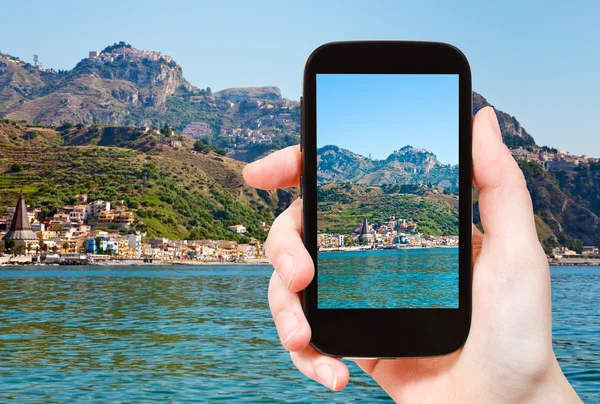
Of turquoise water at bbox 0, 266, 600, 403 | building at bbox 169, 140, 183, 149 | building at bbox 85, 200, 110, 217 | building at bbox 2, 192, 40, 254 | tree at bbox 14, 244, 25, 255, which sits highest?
building at bbox 169, 140, 183, 149

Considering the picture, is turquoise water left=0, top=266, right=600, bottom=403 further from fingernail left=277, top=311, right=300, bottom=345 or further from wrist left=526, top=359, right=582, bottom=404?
fingernail left=277, top=311, right=300, bottom=345

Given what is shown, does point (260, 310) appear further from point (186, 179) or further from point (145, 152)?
point (145, 152)

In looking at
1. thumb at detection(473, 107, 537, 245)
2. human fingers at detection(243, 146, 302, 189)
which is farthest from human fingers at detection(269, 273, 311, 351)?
thumb at detection(473, 107, 537, 245)

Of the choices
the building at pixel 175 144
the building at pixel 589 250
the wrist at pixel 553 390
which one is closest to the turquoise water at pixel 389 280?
the wrist at pixel 553 390

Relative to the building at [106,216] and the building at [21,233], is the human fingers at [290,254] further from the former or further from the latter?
the building at [106,216]

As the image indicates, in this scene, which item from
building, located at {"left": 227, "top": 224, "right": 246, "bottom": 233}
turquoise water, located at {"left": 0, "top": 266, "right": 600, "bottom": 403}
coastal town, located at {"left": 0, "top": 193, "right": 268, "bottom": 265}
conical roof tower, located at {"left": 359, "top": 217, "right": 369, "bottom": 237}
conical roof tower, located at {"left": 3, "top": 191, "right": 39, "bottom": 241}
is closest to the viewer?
conical roof tower, located at {"left": 359, "top": 217, "right": 369, "bottom": 237}
